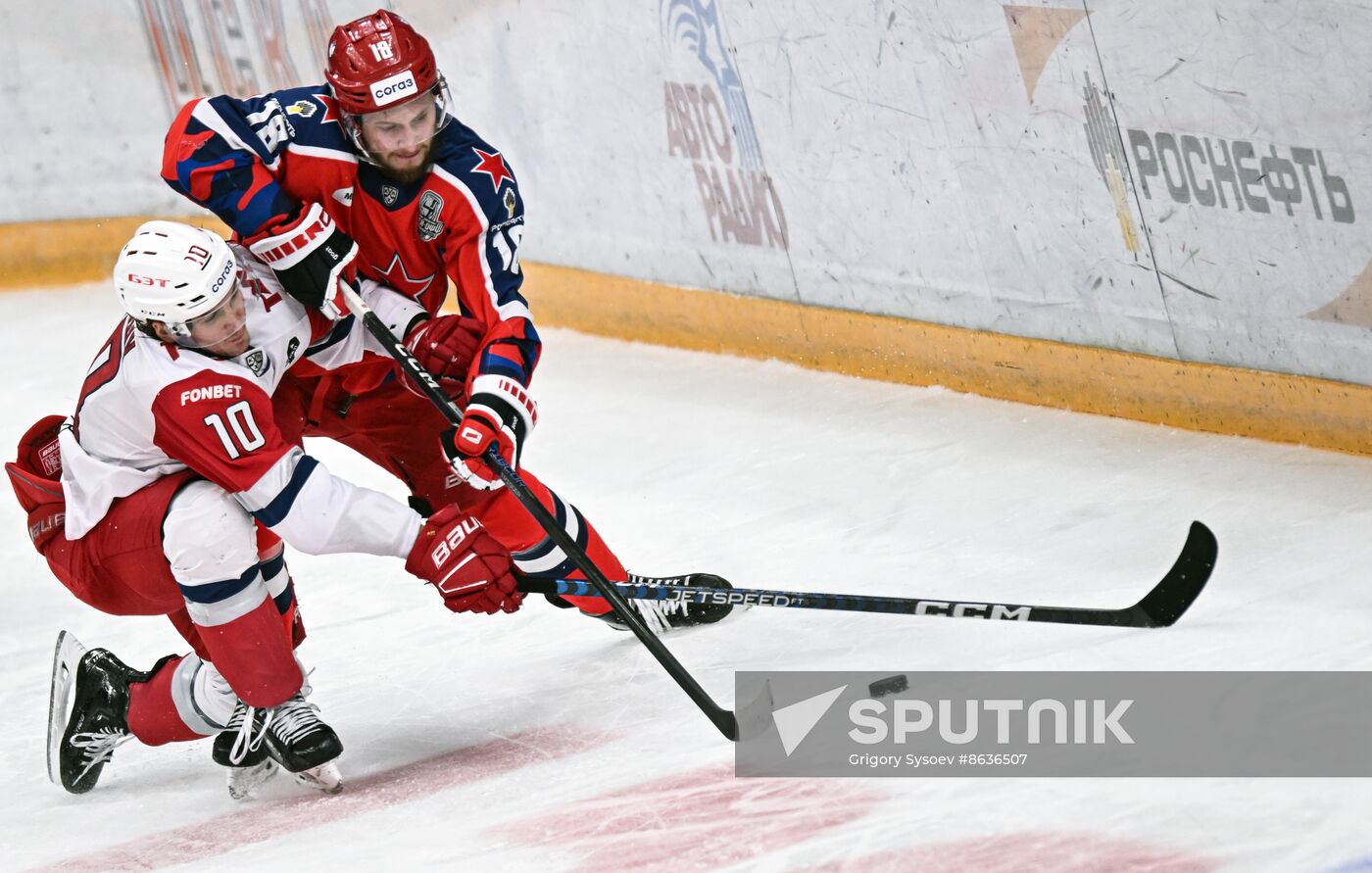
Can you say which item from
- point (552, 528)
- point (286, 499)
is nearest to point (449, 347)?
point (552, 528)

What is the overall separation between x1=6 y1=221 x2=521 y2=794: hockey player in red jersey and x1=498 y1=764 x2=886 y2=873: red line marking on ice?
0.40m

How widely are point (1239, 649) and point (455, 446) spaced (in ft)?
4.41

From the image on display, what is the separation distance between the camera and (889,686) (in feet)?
9.43

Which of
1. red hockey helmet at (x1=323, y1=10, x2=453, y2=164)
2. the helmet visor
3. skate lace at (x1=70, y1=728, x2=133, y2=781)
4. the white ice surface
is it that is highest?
red hockey helmet at (x1=323, y1=10, x2=453, y2=164)

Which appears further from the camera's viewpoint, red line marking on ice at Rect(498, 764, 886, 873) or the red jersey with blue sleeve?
the red jersey with blue sleeve

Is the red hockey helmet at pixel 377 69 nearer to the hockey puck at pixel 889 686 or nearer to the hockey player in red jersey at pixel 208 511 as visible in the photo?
the hockey player in red jersey at pixel 208 511

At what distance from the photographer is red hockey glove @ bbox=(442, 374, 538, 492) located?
2.91m

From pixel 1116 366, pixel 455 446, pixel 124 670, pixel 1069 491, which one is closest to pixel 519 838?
pixel 455 446

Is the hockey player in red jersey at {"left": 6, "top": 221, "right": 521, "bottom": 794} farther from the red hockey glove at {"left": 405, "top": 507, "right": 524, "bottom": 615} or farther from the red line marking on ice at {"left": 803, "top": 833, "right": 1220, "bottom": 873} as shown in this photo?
the red line marking on ice at {"left": 803, "top": 833, "right": 1220, "bottom": 873}

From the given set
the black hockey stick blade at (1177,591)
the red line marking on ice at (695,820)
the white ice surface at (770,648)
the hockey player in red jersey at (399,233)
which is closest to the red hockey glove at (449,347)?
the hockey player in red jersey at (399,233)

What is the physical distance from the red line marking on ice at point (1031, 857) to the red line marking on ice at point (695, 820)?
0.15 meters

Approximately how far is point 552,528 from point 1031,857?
1.10 metres
